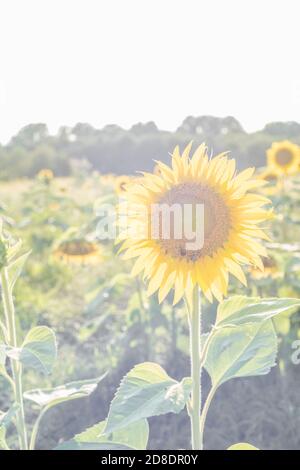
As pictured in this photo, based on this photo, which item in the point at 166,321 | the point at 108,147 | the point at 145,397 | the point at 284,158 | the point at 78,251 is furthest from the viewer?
the point at 108,147

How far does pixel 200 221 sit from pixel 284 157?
8.67ft

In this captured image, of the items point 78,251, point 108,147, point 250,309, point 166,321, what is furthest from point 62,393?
point 108,147

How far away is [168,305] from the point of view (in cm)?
203

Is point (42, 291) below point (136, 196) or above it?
below

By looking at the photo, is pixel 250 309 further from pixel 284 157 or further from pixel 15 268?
pixel 284 157

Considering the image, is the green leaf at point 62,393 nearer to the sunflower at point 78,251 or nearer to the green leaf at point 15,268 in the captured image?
the green leaf at point 15,268

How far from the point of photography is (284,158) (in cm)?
334

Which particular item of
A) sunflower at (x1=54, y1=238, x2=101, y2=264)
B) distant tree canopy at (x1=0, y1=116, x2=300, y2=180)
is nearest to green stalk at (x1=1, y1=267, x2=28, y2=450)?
sunflower at (x1=54, y1=238, x2=101, y2=264)

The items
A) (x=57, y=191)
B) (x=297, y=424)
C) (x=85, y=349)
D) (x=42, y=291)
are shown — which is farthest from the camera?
(x=57, y=191)

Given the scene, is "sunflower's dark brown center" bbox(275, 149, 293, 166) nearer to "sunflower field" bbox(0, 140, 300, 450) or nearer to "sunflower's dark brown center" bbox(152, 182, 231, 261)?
"sunflower field" bbox(0, 140, 300, 450)

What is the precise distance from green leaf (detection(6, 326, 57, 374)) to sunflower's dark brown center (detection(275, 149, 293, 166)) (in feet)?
8.59

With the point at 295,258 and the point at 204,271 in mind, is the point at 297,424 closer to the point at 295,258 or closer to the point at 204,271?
the point at 295,258
